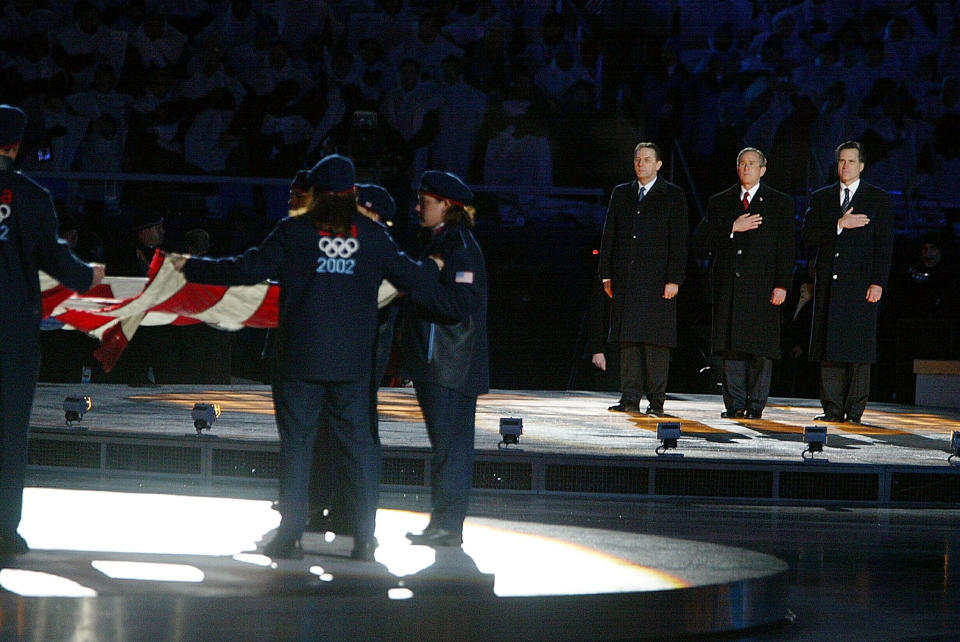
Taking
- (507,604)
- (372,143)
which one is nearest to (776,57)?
(372,143)

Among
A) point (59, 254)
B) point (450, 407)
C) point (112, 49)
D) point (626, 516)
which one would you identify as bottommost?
point (626, 516)

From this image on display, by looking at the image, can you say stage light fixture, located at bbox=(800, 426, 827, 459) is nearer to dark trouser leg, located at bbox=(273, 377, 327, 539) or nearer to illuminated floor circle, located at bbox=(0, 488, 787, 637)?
illuminated floor circle, located at bbox=(0, 488, 787, 637)

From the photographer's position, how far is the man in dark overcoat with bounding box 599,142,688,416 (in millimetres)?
8156

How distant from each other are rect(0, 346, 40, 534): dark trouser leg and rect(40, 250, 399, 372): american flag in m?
0.65

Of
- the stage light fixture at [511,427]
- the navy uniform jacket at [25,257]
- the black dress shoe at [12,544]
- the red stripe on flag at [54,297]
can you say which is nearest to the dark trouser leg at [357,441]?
the navy uniform jacket at [25,257]

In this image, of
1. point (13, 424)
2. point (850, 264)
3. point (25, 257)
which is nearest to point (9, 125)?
point (25, 257)

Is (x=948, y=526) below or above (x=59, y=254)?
below

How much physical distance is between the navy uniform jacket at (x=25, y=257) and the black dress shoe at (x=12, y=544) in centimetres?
54

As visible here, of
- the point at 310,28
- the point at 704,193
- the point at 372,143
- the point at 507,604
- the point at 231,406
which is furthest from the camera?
the point at 310,28

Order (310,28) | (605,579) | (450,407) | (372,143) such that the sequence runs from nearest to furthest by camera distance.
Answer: (605,579), (450,407), (372,143), (310,28)

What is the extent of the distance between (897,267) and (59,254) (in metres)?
8.04

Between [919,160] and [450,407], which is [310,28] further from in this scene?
[450,407]

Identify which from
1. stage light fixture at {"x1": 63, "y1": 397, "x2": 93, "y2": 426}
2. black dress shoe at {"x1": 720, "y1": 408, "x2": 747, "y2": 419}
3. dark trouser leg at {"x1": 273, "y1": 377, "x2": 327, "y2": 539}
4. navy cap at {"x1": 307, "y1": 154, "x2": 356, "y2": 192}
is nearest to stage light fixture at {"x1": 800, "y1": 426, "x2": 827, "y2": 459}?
black dress shoe at {"x1": 720, "y1": 408, "x2": 747, "y2": 419}

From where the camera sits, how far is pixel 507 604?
3645mm
